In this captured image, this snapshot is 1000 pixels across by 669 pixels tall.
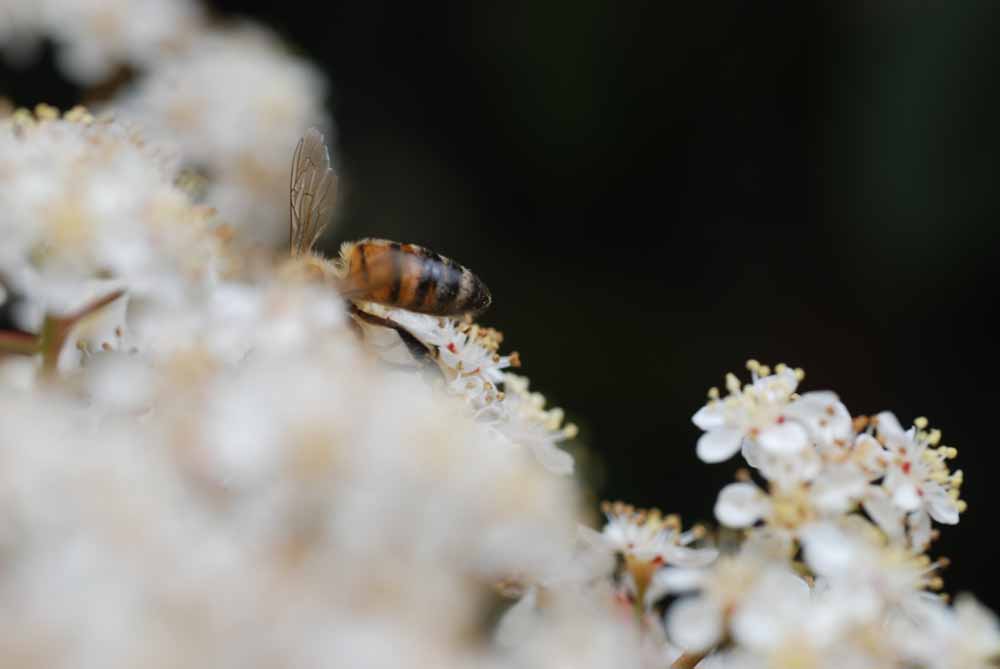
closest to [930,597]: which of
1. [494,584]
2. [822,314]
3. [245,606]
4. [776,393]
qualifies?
[776,393]

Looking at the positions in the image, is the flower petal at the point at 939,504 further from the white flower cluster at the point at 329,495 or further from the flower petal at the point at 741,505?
the flower petal at the point at 741,505

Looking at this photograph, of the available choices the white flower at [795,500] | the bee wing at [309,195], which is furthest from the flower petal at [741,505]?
the bee wing at [309,195]

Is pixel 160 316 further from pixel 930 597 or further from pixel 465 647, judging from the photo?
pixel 930 597

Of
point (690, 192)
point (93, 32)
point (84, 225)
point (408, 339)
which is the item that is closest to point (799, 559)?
point (408, 339)

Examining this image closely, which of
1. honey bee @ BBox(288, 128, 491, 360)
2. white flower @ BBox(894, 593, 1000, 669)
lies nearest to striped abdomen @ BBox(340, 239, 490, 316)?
honey bee @ BBox(288, 128, 491, 360)

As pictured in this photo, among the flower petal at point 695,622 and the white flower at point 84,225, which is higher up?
the white flower at point 84,225

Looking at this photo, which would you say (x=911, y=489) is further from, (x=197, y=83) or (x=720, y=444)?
(x=197, y=83)
